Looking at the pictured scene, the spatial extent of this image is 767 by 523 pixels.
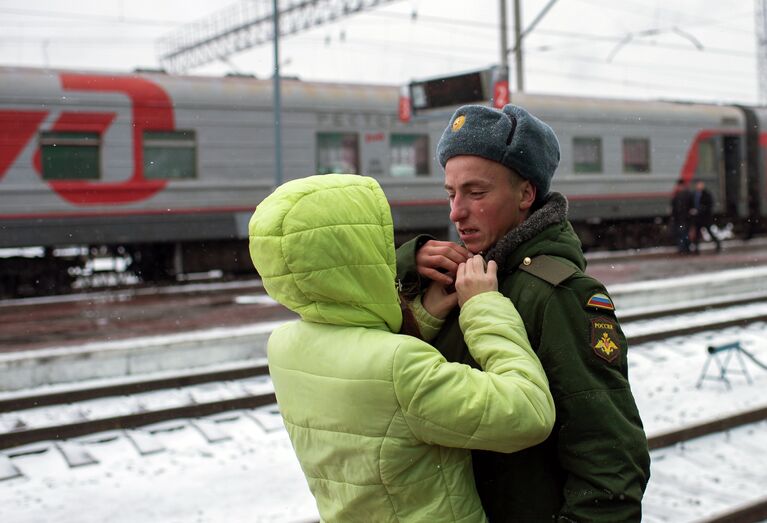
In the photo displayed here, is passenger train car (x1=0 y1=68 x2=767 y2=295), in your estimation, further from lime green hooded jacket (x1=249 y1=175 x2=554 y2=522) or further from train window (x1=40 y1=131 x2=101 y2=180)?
lime green hooded jacket (x1=249 y1=175 x2=554 y2=522)

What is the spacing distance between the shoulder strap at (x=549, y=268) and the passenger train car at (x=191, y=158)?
1170 cm

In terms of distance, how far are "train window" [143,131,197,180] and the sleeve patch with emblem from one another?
11.9 m

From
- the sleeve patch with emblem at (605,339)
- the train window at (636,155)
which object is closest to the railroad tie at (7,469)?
the sleeve patch with emblem at (605,339)

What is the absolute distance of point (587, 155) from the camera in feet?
53.6

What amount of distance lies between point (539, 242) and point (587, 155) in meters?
15.5

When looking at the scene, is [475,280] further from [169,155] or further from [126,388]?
[169,155]

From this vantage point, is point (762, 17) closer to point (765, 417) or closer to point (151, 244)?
point (151, 244)

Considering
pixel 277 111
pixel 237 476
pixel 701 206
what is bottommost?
pixel 237 476

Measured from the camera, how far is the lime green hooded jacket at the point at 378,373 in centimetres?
139

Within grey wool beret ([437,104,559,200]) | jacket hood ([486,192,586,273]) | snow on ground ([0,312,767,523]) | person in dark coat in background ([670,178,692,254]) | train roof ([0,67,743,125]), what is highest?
train roof ([0,67,743,125])

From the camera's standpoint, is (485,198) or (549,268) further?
(485,198)

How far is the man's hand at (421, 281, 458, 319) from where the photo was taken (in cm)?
161

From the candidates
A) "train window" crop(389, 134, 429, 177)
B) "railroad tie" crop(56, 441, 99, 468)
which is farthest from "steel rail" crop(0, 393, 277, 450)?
"train window" crop(389, 134, 429, 177)

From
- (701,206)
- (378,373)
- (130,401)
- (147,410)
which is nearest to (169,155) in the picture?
(130,401)
